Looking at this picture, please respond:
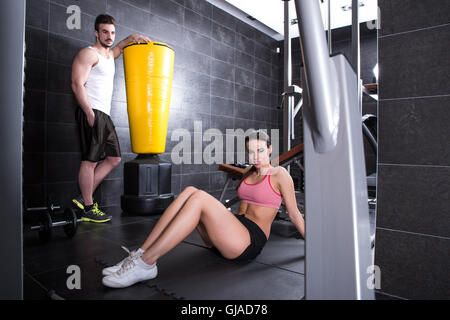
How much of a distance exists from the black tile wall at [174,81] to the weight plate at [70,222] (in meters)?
0.38

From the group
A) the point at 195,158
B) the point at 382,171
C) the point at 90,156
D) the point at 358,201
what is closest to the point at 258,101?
the point at 195,158

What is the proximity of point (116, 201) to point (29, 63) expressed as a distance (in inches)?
62.8

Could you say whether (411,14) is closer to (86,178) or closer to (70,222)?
(70,222)

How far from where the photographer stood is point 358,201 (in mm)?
541

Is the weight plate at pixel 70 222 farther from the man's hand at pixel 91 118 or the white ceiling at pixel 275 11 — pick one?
the white ceiling at pixel 275 11

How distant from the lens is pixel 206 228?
61.2 inches

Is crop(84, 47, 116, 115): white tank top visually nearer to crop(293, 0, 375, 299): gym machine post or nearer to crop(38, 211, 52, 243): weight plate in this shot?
crop(38, 211, 52, 243): weight plate

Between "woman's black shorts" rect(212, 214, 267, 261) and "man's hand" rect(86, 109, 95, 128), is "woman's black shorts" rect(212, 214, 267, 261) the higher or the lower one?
the lower one

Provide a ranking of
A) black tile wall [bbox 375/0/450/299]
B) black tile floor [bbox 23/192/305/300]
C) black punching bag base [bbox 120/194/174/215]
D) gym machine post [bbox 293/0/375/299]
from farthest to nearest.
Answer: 1. black punching bag base [bbox 120/194/174/215]
2. black tile floor [bbox 23/192/305/300]
3. black tile wall [bbox 375/0/450/299]
4. gym machine post [bbox 293/0/375/299]

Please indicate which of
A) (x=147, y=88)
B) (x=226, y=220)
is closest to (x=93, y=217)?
(x=147, y=88)

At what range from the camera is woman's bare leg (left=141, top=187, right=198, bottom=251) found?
4.76 feet

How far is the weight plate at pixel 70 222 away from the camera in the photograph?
2152mm

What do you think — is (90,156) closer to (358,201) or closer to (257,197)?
(257,197)

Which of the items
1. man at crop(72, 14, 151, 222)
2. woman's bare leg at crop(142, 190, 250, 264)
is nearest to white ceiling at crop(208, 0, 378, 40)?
man at crop(72, 14, 151, 222)
